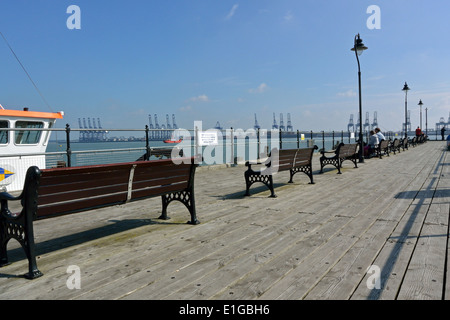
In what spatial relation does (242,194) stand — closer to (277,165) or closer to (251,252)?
(277,165)

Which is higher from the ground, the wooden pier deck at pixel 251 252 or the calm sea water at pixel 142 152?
the calm sea water at pixel 142 152

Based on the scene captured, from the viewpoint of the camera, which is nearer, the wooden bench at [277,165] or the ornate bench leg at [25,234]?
the ornate bench leg at [25,234]

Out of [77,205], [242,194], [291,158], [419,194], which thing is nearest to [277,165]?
[291,158]

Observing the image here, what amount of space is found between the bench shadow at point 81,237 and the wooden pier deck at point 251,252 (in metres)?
0.01

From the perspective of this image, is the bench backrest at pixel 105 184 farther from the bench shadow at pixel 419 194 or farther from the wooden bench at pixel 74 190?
the bench shadow at pixel 419 194

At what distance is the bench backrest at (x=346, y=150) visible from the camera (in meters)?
11.1

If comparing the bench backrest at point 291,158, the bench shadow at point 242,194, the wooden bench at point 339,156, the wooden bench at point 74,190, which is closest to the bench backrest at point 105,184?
the wooden bench at point 74,190

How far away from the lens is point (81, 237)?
15.1 ft

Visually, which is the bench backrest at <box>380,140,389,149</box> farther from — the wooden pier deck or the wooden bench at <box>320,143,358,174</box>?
the wooden pier deck

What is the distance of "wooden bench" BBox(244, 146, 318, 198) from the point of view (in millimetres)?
7254

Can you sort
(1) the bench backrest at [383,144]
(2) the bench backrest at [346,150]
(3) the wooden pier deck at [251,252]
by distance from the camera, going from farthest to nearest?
(1) the bench backrest at [383,144] → (2) the bench backrest at [346,150] → (3) the wooden pier deck at [251,252]

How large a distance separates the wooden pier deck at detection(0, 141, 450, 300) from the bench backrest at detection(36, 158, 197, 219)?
0.56 m

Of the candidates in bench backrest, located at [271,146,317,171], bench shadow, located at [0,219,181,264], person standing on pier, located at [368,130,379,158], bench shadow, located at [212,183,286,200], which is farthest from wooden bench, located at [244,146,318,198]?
person standing on pier, located at [368,130,379,158]

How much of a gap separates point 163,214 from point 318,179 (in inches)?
226
